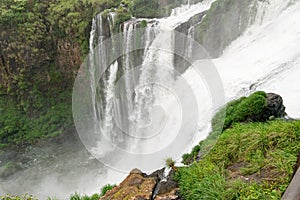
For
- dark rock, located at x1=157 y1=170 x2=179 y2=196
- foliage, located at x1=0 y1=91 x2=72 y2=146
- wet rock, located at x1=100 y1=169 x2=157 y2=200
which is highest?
dark rock, located at x1=157 y1=170 x2=179 y2=196

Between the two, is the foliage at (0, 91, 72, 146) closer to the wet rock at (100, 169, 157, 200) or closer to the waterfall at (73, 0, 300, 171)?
the waterfall at (73, 0, 300, 171)

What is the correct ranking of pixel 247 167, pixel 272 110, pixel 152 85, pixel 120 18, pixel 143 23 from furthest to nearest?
pixel 120 18, pixel 143 23, pixel 152 85, pixel 272 110, pixel 247 167

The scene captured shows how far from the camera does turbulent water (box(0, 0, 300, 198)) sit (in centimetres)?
671

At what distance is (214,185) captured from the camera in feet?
10.7

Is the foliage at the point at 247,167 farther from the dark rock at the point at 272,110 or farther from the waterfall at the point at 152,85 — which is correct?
the waterfall at the point at 152,85

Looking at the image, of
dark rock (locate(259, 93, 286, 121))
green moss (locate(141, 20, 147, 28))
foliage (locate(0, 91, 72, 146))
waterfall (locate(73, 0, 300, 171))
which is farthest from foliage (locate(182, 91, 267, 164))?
foliage (locate(0, 91, 72, 146))

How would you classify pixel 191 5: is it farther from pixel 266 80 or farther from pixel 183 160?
pixel 183 160

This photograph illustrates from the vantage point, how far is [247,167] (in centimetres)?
355

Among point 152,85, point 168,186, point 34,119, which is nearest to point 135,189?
point 168,186

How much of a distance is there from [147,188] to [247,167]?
1.40 meters

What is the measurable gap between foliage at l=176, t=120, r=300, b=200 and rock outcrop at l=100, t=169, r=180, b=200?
0.48 feet

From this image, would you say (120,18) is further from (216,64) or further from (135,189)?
(135,189)

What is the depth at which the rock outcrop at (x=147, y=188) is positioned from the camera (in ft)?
12.2

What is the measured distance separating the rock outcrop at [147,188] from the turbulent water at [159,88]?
1.36m
